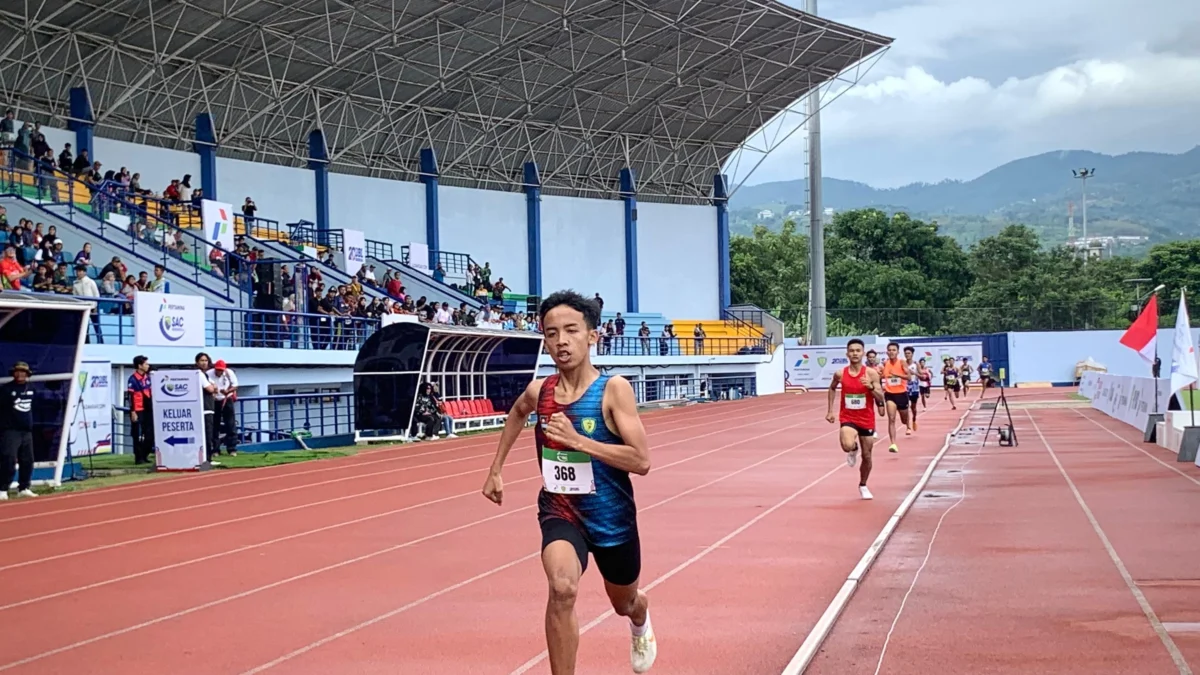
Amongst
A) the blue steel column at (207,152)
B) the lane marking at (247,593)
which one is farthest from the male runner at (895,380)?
the blue steel column at (207,152)

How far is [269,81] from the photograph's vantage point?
129 feet

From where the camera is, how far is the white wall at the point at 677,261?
57000 millimetres

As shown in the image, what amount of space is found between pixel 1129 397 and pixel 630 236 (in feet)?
98.0

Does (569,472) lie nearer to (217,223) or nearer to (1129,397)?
(1129,397)

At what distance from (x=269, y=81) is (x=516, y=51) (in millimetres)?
8083

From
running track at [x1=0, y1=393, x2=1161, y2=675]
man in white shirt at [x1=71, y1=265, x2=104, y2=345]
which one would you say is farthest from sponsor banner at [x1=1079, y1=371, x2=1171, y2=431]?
man in white shirt at [x1=71, y1=265, x2=104, y2=345]

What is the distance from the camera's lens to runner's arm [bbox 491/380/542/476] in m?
5.65

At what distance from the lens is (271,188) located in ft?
136

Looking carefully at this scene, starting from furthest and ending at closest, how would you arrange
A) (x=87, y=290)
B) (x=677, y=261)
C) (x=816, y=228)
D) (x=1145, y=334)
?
(x=677, y=261), (x=816, y=228), (x=1145, y=334), (x=87, y=290)

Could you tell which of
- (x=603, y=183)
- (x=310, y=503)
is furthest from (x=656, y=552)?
(x=603, y=183)

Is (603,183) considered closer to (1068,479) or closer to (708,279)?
(708,279)

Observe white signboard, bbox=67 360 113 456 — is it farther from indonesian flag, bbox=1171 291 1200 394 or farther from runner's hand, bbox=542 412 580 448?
runner's hand, bbox=542 412 580 448

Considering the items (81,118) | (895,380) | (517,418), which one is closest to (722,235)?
(81,118)

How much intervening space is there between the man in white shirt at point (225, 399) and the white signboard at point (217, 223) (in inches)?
324
